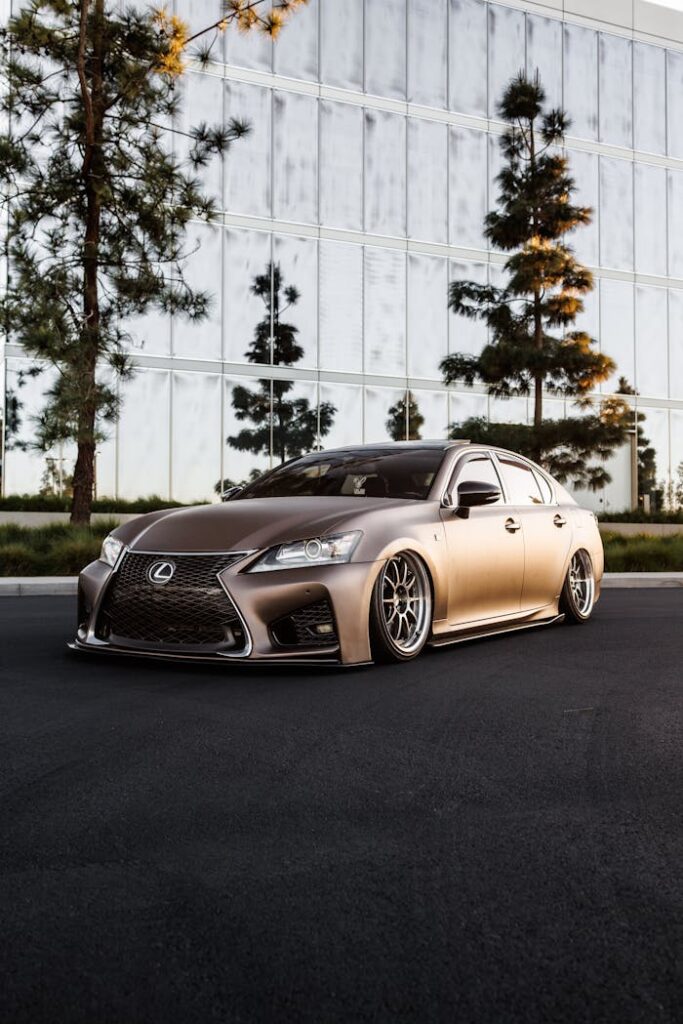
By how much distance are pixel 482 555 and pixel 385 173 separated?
26728mm

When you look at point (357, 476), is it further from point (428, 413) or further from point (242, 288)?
point (428, 413)

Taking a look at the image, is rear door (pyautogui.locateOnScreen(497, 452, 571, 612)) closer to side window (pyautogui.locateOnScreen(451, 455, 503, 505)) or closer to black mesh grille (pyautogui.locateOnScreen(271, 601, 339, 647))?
side window (pyautogui.locateOnScreen(451, 455, 503, 505))

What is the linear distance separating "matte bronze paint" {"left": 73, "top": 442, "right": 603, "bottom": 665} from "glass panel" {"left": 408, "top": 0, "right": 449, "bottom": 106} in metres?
27.4

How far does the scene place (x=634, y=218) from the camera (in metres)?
37.3

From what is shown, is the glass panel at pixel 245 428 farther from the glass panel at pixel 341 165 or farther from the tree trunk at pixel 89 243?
the tree trunk at pixel 89 243

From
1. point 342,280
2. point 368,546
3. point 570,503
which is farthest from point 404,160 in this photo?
point 368,546

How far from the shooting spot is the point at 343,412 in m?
31.6

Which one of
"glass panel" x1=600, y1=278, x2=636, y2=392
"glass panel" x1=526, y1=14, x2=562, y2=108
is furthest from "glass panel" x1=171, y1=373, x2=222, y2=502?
"glass panel" x1=526, y1=14, x2=562, y2=108

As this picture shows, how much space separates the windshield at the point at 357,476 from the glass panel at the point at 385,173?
81.8 ft

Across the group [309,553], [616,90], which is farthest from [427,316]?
[309,553]

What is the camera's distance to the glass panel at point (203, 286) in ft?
97.1

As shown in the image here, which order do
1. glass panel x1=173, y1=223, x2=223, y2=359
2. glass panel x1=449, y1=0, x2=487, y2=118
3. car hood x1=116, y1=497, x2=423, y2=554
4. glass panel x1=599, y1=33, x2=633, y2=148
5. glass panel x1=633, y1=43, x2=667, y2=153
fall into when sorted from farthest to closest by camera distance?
glass panel x1=633, y1=43, x2=667, y2=153 → glass panel x1=599, y1=33, x2=633, y2=148 → glass panel x1=449, y1=0, x2=487, y2=118 → glass panel x1=173, y1=223, x2=223, y2=359 → car hood x1=116, y1=497, x2=423, y2=554

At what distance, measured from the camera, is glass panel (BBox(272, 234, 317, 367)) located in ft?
102

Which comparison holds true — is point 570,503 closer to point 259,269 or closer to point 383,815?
point 383,815
